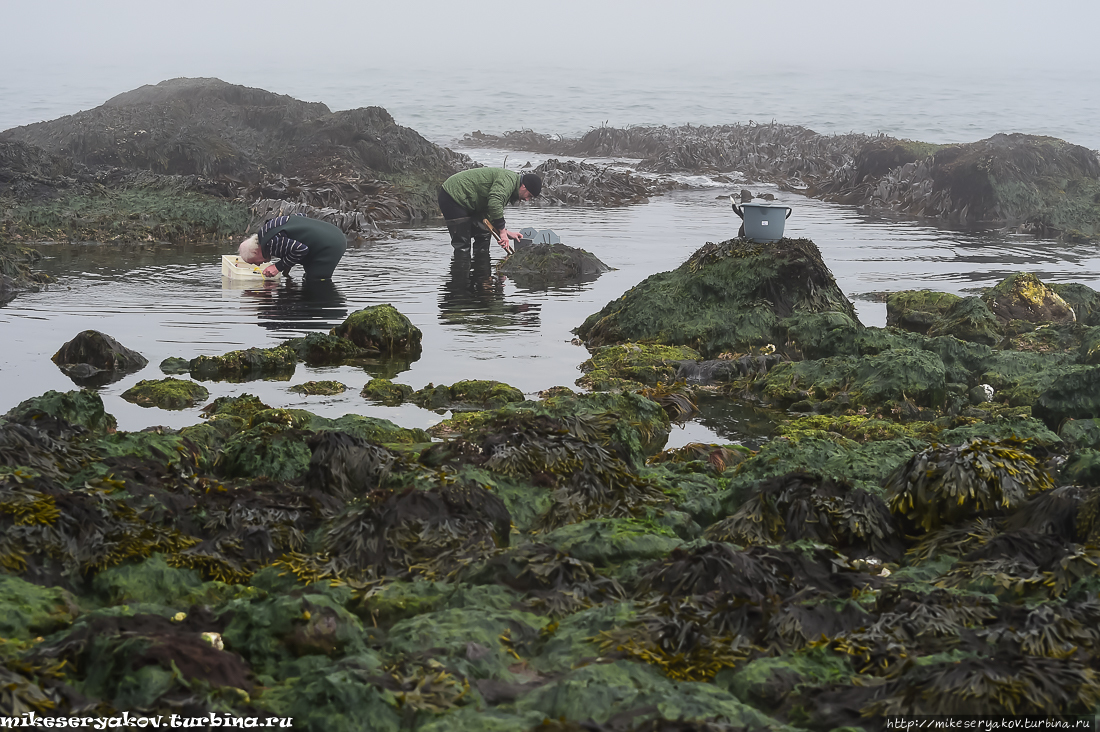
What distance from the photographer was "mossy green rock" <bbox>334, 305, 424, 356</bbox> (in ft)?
32.7

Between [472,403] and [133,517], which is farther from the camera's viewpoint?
[472,403]

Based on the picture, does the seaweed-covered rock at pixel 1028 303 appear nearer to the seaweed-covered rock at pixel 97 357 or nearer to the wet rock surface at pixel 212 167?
the seaweed-covered rock at pixel 97 357

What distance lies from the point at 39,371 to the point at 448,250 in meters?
9.03

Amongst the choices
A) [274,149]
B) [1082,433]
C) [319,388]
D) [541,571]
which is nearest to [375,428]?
[319,388]

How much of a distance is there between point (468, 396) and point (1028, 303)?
7265 millimetres

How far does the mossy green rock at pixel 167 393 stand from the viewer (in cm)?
801

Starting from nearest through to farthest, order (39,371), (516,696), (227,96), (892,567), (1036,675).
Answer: (1036,675) → (516,696) → (892,567) → (39,371) → (227,96)

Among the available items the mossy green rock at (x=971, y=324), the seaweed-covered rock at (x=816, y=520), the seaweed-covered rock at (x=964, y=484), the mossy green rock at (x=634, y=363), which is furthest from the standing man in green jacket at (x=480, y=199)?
the seaweed-covered rock at (x=964, y=484)

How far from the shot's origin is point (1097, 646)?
365 centimetres

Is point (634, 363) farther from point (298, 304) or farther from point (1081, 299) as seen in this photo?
point (1081, 299)

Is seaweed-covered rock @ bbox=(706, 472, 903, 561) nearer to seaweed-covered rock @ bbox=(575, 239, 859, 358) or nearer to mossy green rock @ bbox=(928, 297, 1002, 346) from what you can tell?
seaweed-covered rock @ bbox=(575, 239, 859, 358)

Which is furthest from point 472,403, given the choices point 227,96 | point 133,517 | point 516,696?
point 227,96

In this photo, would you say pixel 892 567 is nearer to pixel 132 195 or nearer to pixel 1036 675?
pixel 1036 675

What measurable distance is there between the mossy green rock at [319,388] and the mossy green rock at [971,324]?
21.0 ft
